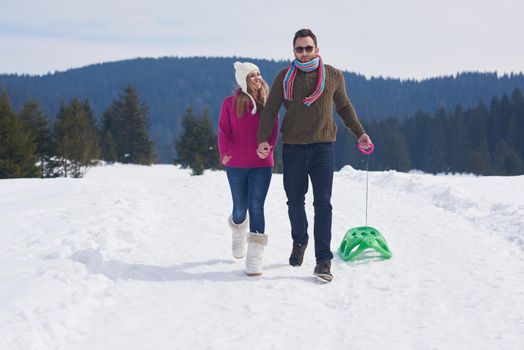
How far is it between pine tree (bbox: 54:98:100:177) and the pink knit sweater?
118ft

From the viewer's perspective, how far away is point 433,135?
288ft

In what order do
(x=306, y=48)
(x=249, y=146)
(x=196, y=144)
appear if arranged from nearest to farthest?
(x=306, y=48)
(x=249, y=146)
(x=196, y=144)

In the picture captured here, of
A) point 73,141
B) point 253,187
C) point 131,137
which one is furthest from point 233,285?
point 131,137

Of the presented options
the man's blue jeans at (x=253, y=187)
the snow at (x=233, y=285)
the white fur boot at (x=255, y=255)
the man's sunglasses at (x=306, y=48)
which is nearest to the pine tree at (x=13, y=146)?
the snow at (x=233, y=285)

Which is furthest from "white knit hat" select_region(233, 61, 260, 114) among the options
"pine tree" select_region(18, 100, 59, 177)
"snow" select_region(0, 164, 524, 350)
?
"pine tree" select_region(18, 100, 59, 177)

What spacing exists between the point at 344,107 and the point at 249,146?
1.09 metres

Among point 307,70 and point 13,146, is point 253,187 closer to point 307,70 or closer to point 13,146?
point 307,70

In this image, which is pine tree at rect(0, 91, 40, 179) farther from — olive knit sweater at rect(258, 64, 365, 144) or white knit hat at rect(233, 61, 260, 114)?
olive knit sweater at rect(258, 64, 365, 144)

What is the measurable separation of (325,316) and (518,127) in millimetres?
82474

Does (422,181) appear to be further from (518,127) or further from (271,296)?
(518,127)

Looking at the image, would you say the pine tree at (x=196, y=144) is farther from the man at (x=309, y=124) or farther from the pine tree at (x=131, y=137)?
the man at (x=309, y=124)

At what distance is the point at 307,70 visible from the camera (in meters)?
4.80

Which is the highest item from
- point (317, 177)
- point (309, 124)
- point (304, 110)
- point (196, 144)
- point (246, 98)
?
point (246, 98)

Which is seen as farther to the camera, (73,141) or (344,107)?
(73,141)
